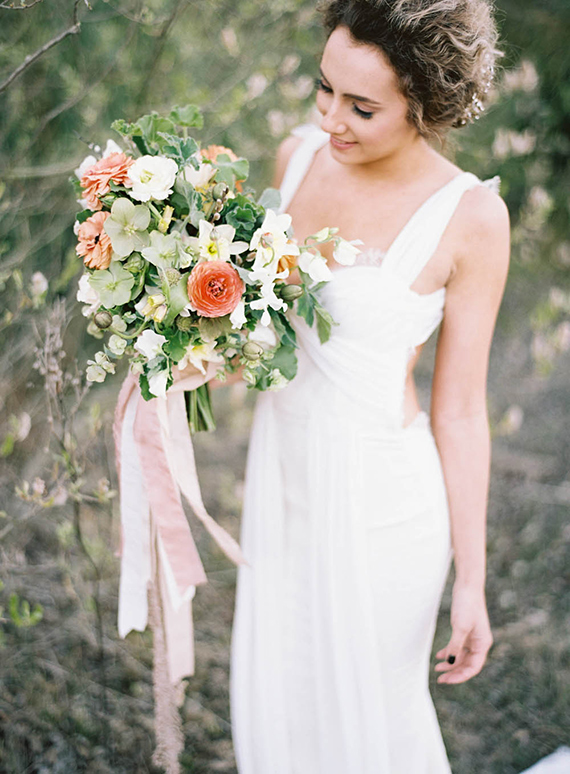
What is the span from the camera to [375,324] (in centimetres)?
142

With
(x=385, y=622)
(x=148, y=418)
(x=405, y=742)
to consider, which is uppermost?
(x=148, y=418)

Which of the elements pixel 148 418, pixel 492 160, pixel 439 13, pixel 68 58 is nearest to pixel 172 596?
pixel 148 418

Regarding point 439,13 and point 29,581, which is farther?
point 29,581

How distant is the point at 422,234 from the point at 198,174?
493mm

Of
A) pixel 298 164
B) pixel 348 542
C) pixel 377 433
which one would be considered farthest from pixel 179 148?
pixel 348 542

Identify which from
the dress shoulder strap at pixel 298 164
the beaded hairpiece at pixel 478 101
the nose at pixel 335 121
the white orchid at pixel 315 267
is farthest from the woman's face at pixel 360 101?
the white orchid at pixel 315 267

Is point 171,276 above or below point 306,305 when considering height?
above

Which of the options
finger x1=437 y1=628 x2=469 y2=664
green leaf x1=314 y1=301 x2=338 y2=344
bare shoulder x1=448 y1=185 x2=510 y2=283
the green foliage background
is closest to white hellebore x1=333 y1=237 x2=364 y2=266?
green leaf x1=314 y1=301 x2=338 y2=344

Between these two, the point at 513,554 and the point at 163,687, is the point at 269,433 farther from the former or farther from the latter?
the point at 513,554

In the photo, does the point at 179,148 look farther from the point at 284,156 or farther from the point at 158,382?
the point at 284,156

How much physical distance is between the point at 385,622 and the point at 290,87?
2210mm

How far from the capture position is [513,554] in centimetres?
330

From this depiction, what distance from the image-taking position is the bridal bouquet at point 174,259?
3.49 ft

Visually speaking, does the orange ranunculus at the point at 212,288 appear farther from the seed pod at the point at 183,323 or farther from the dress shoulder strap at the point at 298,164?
the dress shoulder strap at the point at 298,164
